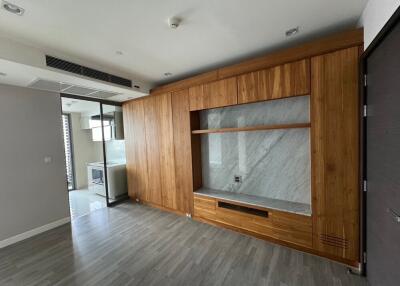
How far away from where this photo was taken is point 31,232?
2.99 m

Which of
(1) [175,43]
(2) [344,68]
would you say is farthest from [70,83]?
(2) [344,68]

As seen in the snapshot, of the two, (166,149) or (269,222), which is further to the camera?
(166,149)

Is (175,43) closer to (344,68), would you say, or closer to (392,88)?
(344,68)

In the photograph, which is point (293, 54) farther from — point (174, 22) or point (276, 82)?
point (174, 22)

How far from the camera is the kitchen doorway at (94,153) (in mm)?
4293

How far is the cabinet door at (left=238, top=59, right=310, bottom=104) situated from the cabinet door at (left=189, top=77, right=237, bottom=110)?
13cm

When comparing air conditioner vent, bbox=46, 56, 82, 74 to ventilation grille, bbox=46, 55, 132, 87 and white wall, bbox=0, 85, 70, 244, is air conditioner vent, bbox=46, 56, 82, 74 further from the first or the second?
white wall, bbox=0, 85, 70, 244

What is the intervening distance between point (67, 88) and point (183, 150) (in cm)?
224

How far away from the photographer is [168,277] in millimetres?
2025

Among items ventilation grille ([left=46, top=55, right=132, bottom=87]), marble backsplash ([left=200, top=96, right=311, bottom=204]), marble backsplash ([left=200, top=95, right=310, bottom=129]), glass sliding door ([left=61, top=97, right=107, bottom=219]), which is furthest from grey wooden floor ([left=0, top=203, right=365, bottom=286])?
ventilation grille ([left=46, top=55, right=132, bottom=87])

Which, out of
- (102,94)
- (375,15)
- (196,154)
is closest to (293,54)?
(375,15)

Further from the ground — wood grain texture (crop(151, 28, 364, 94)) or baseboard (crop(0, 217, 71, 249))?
wood grain texture (crop(151, 28, 364, 94))

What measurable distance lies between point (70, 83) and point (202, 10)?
2.34 meters

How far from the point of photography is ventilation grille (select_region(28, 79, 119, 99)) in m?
2.77
